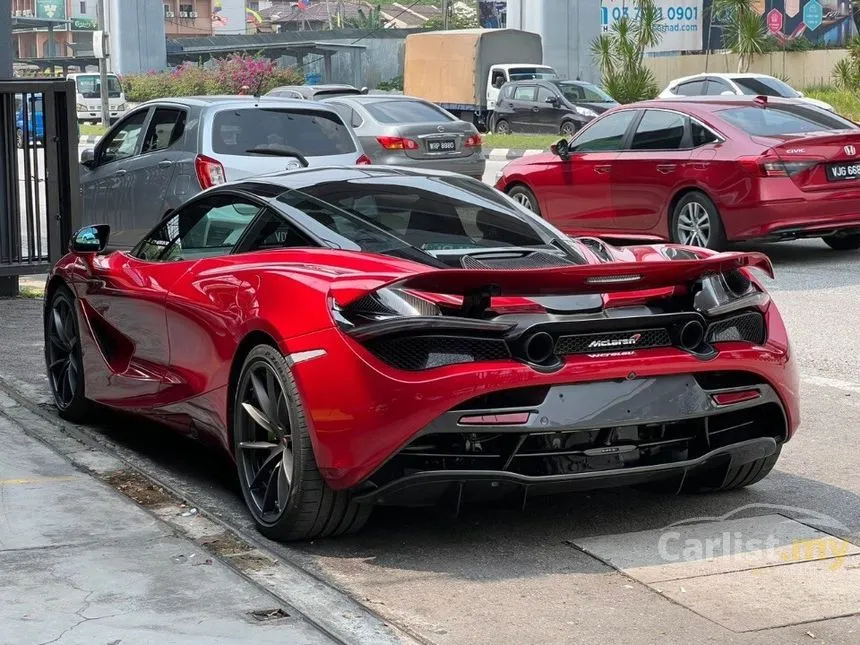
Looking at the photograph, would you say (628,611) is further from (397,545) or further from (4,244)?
(4,244)

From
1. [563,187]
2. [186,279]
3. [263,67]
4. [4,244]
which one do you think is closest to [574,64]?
[263,67]

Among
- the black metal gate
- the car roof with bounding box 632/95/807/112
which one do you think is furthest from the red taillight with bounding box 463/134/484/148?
the black metal gate

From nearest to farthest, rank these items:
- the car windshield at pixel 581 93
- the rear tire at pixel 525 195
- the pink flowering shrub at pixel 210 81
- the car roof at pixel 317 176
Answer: the car roof at pixel 317 176 → the rear tire at pixel 525 195 → the car windshield at pixel 581 93 → the pink flowering shrub at pixel 210 81

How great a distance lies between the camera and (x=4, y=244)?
11.6m

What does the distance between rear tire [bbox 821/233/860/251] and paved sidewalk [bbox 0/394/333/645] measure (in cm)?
978

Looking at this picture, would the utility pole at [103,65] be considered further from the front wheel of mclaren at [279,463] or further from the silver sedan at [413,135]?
the front wheel of mclaren at [279,463]

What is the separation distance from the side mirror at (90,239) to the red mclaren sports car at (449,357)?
108 centimetres

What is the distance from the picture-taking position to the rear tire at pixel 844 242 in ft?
46.0

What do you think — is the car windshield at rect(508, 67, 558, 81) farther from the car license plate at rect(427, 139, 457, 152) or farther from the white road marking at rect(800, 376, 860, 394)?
the white road marking at rect(800, 376, 860, 394)

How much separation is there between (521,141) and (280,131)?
69.2 ft

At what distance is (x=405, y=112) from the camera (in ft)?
65.8

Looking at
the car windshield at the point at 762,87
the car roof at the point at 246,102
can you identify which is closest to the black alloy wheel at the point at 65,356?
the car roof at the point at 246,102

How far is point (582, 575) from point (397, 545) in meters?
0.73

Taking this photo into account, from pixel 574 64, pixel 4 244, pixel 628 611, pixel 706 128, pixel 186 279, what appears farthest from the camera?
pixel 574 64
